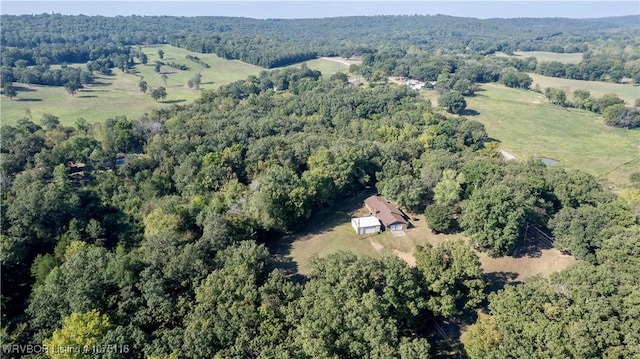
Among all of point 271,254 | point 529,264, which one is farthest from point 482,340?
point 271,254

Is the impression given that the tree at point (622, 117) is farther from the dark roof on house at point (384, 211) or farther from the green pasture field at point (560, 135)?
the dark roof on house at point (384, 211)

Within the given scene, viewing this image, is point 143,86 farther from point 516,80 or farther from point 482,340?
point 516,80

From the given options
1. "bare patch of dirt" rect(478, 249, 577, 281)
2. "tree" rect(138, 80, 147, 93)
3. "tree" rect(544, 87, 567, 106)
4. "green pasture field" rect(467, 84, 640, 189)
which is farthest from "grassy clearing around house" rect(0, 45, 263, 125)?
"tree" rect(544, 87, 567, 106)

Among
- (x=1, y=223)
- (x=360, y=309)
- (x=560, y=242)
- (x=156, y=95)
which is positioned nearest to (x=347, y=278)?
(x=360, y=309)

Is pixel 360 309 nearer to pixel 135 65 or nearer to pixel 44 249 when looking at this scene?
pixel 44 249

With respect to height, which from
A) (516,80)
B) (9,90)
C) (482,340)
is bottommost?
(482,340)

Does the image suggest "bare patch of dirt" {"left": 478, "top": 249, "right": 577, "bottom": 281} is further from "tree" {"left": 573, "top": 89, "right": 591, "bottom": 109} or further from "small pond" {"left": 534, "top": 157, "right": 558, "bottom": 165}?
"tree" {"left": 573, "top": 89, "right": 591, "bottom": 109}
